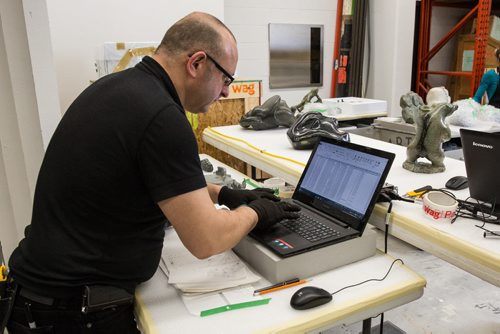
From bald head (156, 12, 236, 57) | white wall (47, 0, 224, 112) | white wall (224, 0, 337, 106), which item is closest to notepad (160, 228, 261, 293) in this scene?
bald head (156, 12, 236, 57)

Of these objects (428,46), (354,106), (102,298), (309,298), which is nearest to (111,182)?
(102,298)

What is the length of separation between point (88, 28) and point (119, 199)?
307cm

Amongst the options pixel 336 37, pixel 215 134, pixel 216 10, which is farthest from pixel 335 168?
pixel 336 37

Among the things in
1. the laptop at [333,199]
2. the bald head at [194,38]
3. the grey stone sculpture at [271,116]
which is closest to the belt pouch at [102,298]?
the laptop at [333,199]

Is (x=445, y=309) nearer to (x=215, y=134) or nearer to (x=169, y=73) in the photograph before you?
(x=215, y=134)

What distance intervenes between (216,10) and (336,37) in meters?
2.06

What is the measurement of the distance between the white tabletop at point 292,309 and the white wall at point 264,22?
3915 millimetres

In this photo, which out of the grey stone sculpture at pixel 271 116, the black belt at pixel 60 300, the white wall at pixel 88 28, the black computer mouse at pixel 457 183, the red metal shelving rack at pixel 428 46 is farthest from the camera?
the red metal shelving rack at pixel 428 46

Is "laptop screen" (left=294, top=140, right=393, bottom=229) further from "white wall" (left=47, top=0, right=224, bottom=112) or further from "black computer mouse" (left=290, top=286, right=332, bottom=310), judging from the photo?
"white wall" (left=47, top=0, right=224, bottom=112)

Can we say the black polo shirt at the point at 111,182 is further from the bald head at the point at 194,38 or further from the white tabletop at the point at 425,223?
the white tabletop at the point at 425,223

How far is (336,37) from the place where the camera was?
542 centimetres

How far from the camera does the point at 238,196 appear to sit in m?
1.38

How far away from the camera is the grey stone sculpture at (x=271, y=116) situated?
106 inches

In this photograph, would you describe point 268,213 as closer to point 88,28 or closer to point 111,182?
point 111,182
